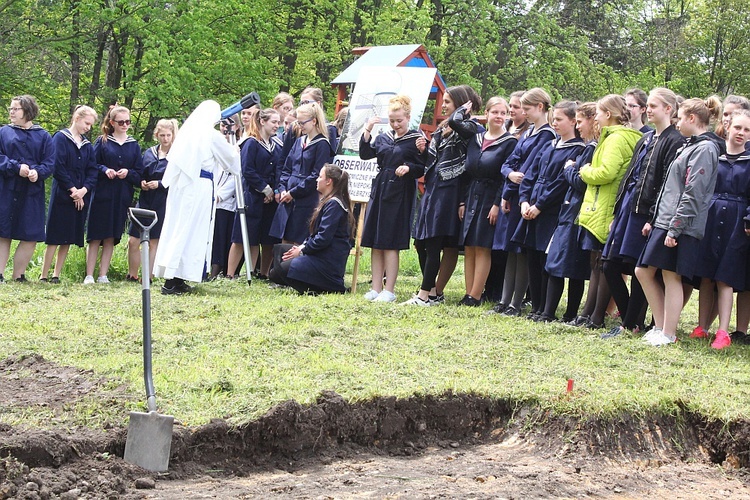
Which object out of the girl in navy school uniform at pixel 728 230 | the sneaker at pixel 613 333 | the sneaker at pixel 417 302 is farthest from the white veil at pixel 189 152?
the girl in navy school uniform at pixel 728 230

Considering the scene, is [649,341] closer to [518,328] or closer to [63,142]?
[518,328]

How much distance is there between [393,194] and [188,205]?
87.8 inches

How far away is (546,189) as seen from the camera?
8.95 meters

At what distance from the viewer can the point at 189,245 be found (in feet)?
33.7

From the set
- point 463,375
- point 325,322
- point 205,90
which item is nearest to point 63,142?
point 325,322

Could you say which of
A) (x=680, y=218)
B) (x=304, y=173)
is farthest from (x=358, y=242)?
(x=680, y=218)

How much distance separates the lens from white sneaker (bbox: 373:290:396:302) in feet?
32.3

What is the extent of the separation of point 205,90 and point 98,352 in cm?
1999

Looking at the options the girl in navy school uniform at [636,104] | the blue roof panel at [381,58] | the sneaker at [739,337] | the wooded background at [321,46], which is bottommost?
the sneaker at [739,337]

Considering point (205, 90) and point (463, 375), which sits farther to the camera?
point (205, 90)

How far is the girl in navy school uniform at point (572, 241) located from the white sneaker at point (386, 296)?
1.72 m

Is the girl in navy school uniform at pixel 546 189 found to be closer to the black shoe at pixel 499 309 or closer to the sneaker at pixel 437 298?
the black shoe at pixel 499 309

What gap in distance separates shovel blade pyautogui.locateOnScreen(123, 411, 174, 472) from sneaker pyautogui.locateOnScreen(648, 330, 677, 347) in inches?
176

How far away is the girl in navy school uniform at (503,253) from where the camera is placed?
977 cm
